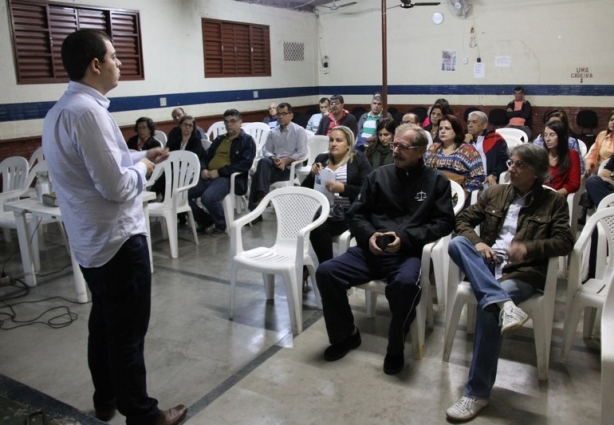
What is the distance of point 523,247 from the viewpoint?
8.09 feet

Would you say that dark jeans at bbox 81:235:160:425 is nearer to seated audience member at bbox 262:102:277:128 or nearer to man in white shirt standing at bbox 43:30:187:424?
man in white shirt standing at bbox 43:30:187:424

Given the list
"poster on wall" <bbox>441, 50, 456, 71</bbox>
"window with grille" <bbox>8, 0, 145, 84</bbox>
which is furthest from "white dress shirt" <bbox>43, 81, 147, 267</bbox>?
"poster on wall" <bbox>441, 50, 456, 71</bbox>

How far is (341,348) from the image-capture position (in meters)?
2.86

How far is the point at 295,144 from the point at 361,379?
353cm

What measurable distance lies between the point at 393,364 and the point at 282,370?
1.88ft

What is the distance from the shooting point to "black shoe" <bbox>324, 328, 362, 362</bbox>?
2.83 metres

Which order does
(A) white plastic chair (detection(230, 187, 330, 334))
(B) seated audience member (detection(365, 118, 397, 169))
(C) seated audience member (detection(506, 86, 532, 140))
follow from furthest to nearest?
(C) seated audience member (detection(506, 86, 532, 140))
(B) seated audience member (detection(365, 118, 397, 169))
(A) white plastic chair (detection(230, 187, 330, 334))

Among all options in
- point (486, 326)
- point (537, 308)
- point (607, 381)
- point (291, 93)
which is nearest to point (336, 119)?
point (291, 93)

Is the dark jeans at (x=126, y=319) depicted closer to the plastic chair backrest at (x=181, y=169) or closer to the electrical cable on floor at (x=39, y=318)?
the electrical cable on floor at (x=39, y=318)

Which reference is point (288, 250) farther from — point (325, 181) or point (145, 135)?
point (145, 135)

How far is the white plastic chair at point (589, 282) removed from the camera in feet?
8.46

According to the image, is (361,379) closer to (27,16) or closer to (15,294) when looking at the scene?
(15,294)

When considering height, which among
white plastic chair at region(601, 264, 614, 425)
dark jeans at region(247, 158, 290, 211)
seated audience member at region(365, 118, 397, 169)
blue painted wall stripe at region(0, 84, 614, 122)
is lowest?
white plastic chair at region(601, 264, 614, 425)

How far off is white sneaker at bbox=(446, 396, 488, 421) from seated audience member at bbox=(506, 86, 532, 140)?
7.28 meters
